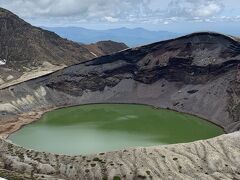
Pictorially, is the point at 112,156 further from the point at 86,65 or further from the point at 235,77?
the point at 86,65

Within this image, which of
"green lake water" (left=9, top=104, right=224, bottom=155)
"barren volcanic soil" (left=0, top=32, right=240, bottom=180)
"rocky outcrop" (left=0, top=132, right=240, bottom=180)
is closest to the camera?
"rocky outcrop" (left=0, top=132, right=240, bottom=180)

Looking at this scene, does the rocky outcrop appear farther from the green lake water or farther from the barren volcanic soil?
the green lake water

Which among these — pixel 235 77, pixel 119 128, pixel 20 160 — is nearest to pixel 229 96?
pixel 235 77

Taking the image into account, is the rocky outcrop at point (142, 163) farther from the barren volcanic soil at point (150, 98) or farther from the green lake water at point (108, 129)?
the green lake water at point (108, 129)

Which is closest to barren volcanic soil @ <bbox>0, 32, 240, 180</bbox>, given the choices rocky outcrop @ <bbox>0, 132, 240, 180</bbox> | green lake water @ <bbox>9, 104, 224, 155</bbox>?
rocky outcrop @ <bbox>0, 132, 240, 180</bbox>

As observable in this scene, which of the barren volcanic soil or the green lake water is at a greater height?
the barren volcanic soil

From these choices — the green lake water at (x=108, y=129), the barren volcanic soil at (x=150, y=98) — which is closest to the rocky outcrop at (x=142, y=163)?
the barren volcanic soil at (x=150, y=98)

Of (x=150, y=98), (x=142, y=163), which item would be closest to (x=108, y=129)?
(x=150, y=98)
